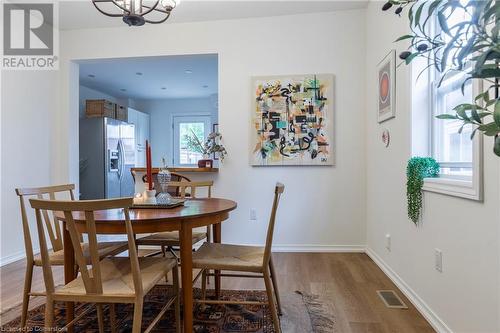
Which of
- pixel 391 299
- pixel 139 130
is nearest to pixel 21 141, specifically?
pixel 139 130

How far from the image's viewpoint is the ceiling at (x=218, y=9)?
3.12 m

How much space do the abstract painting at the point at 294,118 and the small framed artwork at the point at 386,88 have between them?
0.61 meters

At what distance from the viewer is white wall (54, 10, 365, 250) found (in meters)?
3.33

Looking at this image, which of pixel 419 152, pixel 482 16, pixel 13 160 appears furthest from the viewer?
pixel 13 160

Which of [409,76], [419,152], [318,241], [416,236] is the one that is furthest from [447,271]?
[318,241]

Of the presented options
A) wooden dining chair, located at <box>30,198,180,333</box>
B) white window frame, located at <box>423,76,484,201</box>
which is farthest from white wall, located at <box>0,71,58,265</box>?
white window frame, located at <box>423,76,484,201</box>

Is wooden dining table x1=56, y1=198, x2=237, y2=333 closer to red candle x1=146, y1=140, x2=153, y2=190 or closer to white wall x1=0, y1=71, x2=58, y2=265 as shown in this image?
red candle x1=146, y1=140, x2=153, y2=190

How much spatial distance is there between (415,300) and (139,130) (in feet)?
20.3

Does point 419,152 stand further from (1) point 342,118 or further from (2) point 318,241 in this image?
(2) point 318,241

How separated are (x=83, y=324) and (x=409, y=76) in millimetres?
2833

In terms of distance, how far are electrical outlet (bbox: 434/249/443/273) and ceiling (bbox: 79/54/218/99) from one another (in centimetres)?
307

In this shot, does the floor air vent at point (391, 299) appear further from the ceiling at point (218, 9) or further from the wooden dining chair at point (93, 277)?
the ceiling at point (218, 9)

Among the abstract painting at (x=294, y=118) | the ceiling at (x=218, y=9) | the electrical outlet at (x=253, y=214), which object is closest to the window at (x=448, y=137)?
the abstract painting at (x=294, y=118)

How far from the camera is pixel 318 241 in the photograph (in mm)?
3373
